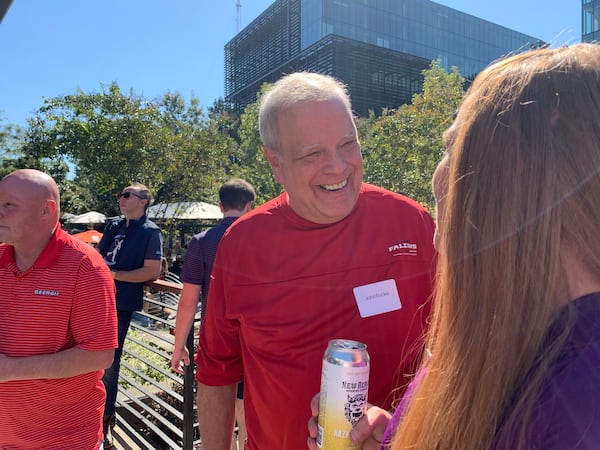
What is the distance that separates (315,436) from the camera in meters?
1.10

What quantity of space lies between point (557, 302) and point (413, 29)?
2289 inches

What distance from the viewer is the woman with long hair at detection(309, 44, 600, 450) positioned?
694 mm

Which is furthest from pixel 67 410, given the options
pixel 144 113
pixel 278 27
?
pixel 278 27

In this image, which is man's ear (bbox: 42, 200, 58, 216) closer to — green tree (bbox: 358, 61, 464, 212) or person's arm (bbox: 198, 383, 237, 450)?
person's arm (bbox: 198, 383, 237, 450)

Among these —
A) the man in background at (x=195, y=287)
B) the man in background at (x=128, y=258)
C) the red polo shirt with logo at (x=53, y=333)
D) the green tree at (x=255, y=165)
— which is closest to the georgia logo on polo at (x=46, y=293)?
the red polo shirt with logo at (x=53, y=333)

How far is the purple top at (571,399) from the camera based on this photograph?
60 centimetres

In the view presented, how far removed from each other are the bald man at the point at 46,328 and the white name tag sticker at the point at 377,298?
4.45 ft

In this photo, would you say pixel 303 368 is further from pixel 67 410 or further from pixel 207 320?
pixel 67 410

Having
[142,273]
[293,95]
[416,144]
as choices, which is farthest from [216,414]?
[416,144]

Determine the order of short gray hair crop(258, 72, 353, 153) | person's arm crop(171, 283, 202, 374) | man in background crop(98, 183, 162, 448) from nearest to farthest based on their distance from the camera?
short gray hair crop(258, 72, 353, 153)
person's arm crop(171, 283, 202, 374)
man in background crop(98, 183, 162, 448)

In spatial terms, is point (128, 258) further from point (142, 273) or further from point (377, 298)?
point (377, 298)

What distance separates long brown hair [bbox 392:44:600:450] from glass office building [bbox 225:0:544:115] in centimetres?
4271

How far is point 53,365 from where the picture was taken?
78.5 inches

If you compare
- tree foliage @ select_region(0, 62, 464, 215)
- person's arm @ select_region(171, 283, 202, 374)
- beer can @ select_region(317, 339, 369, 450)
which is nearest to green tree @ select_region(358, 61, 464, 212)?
tree foliage @ select_region(0, 62, 464, 215)
